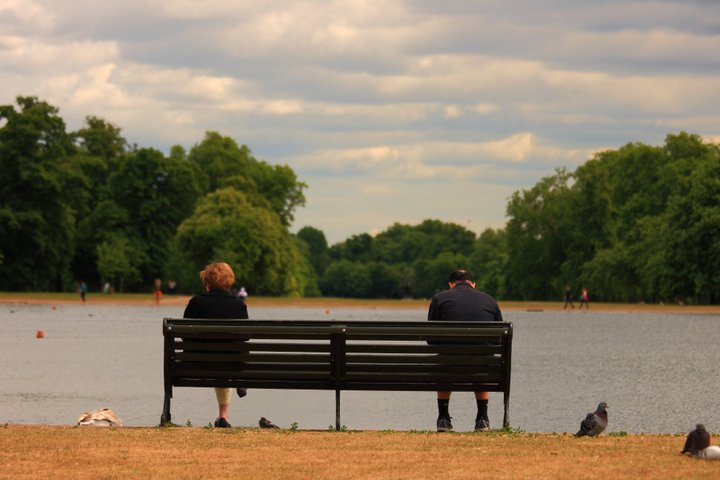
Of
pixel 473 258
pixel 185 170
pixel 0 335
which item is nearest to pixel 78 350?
pixel 0 335

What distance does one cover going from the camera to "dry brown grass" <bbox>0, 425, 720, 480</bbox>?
10.5m

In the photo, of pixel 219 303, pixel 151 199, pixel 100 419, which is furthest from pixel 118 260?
pixel 219 303

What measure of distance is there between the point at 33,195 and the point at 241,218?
54.8 feet

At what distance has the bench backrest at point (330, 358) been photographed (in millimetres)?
14008

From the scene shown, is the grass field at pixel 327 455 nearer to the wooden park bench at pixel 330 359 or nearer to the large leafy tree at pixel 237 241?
the wooden park bench at pixel 330 359

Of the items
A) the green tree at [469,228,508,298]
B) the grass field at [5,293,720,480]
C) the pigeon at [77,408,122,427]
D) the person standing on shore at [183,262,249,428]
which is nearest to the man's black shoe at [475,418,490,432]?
the grass field at [5,293,720,480]

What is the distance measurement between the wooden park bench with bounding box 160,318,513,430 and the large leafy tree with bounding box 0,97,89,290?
3409 inches

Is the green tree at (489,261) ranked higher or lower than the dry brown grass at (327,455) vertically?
higher

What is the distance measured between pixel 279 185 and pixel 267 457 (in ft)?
398

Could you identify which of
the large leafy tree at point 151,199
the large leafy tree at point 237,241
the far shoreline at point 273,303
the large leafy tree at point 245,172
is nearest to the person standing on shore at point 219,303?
the far shoreline at point 273,303

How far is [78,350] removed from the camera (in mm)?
40438

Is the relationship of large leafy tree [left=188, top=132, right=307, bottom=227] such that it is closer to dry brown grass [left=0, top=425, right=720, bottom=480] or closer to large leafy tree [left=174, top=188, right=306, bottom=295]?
large leafy tree [left=174, top=188, right=306, bottom=295]

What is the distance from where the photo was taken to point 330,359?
14094 millimetres

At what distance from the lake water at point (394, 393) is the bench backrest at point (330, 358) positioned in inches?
238
